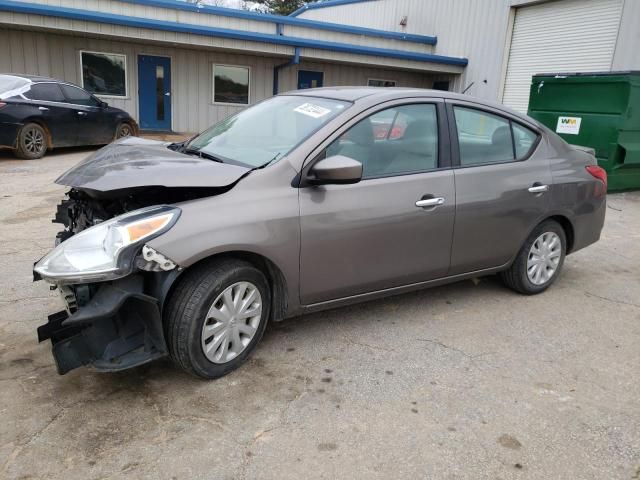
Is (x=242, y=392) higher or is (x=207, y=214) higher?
(x=207, y=214)

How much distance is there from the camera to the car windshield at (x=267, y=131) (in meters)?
3.43

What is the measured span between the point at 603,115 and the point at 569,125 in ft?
2.16

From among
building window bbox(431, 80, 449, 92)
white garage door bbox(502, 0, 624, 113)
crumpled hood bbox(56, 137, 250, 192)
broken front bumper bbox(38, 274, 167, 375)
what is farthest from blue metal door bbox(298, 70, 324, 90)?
broken front bumper bbox(38, 274, 167, 375)

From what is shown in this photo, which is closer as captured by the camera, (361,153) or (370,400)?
(370,400)

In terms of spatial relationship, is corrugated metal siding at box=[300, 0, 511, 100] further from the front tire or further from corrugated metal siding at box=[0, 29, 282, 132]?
the front tire

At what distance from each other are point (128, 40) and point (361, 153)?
1309 cm

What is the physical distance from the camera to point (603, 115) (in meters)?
8.84

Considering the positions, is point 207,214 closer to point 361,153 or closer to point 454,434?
point 361,153

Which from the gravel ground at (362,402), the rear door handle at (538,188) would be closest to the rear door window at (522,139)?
the rear door handle at (538,188)

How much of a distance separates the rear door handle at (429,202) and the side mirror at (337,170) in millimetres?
626

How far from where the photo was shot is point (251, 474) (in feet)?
7.76

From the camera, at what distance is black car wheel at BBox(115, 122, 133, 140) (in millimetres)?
12586

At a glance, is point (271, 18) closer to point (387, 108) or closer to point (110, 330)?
point (387, 108)

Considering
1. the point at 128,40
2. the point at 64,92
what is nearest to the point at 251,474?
the point at 64,92
